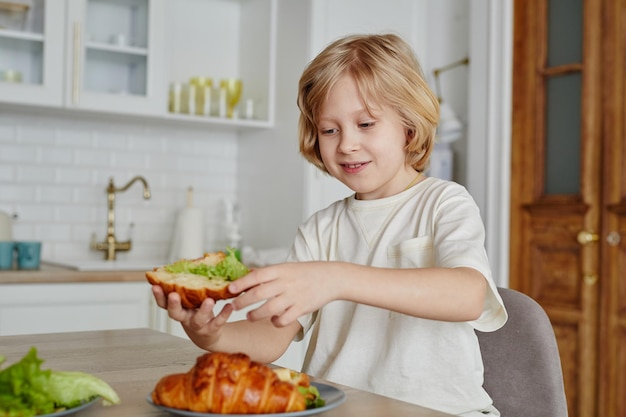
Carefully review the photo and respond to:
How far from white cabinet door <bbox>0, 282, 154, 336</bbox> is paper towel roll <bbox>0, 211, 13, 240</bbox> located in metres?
0.45

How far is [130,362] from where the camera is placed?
1.28 meters

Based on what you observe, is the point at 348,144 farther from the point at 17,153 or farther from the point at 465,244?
the point at 17,153

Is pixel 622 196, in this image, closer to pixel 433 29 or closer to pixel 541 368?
pixel 433 29

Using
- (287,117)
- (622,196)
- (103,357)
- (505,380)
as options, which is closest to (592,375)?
(622,196)

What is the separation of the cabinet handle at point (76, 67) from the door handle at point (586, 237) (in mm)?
2073

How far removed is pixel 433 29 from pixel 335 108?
2555 mm

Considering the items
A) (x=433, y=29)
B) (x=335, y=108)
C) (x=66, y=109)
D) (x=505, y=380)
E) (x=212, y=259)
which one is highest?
(x=433, y=29)

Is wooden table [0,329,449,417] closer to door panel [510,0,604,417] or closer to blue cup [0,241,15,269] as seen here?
blue cup [0,241,15,269]

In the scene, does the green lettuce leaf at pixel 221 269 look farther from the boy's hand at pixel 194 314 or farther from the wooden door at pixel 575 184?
the wooden door at pixel 575 184

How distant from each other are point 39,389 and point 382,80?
85 centimetres

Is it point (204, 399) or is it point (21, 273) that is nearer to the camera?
point (204, 399)

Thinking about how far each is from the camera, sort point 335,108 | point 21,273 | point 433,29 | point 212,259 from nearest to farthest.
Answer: point 212,259, point 335,108, point 21,273, point 433,29

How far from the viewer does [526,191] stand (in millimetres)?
3377

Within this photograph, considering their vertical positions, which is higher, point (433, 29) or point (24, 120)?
point (433, 29)
